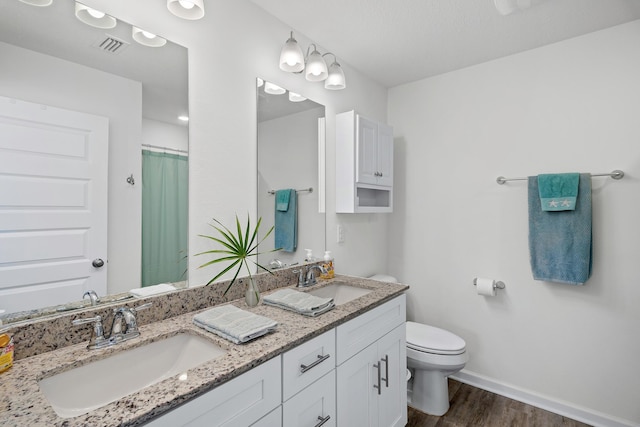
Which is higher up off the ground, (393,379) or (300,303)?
(300,303)

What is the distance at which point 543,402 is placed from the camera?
2.12m

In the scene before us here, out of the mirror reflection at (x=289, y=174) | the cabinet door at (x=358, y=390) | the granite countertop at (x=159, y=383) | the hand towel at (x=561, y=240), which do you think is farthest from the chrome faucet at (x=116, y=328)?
the hand towel at (x=561, y=240)

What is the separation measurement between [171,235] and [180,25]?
92 cm

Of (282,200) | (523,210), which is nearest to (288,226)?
(282,200)

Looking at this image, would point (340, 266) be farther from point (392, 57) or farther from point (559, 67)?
point (559, 67)

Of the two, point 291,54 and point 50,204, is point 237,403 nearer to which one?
point 50,204

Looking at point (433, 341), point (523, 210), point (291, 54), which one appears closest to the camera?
point (291, 54)

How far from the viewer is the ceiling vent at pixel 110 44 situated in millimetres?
1164

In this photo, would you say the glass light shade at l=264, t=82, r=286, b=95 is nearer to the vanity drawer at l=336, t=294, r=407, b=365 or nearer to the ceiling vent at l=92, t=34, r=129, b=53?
the ceiling vent at l=92, t=34, r=129, b=53

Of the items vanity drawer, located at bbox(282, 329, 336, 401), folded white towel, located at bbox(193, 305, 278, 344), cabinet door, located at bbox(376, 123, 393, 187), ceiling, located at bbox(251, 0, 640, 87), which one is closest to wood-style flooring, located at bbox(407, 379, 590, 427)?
vanity drawer, located at bbox(282, 329, 336, 401)

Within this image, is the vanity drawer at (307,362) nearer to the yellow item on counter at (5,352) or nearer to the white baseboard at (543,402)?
the yellow item on counter at (5,352)

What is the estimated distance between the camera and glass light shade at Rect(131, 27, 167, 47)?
4.10ft

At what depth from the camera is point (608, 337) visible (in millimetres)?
1923

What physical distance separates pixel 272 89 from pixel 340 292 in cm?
126
